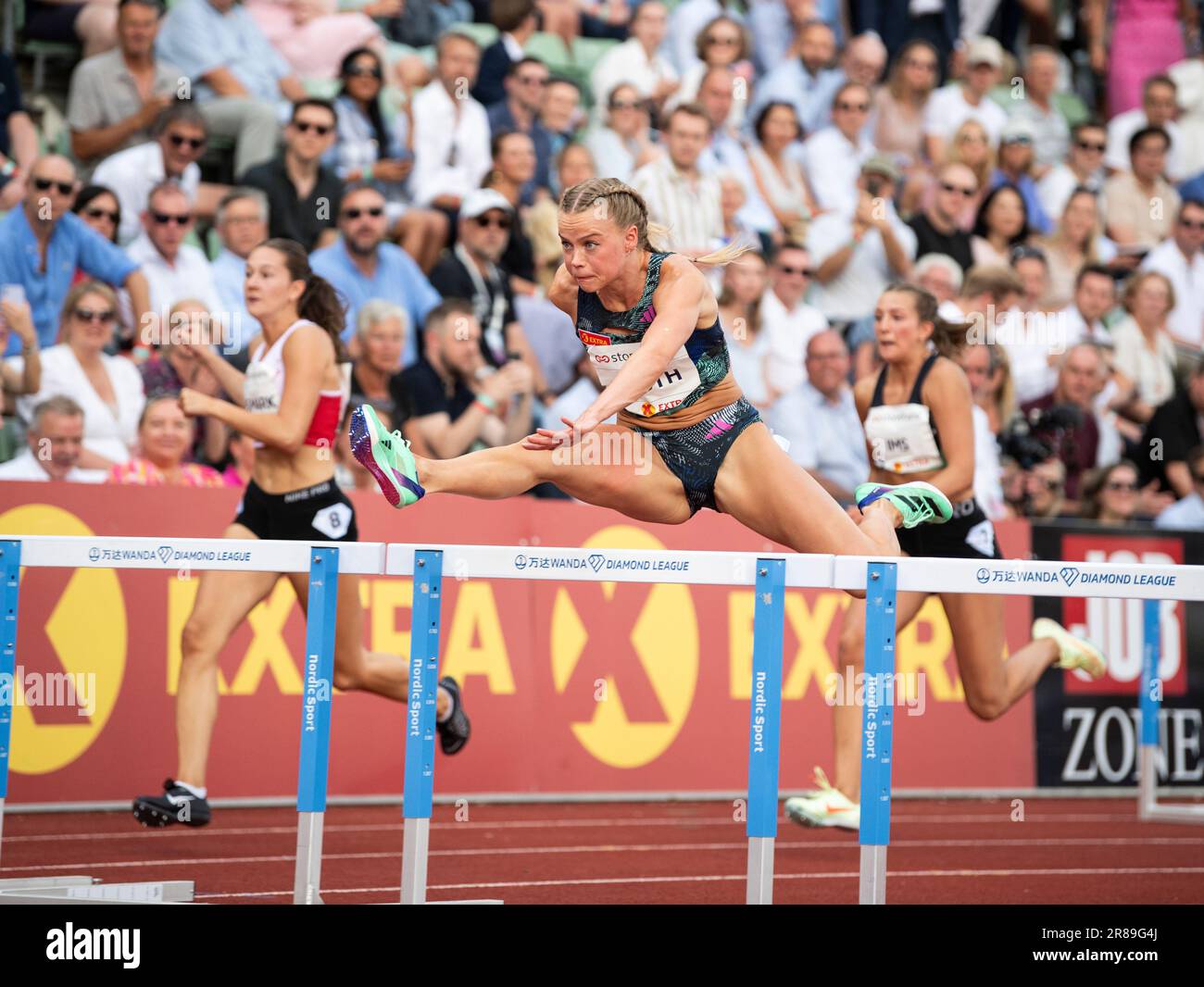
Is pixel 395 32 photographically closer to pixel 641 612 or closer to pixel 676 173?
pixel 676 173

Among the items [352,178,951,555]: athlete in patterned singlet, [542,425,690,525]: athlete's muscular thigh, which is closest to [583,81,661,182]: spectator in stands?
[352,178,951,555]: athlete in patterned singlet

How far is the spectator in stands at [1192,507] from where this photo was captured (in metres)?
12.0

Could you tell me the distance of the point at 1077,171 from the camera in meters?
14.3

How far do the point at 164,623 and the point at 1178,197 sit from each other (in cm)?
997

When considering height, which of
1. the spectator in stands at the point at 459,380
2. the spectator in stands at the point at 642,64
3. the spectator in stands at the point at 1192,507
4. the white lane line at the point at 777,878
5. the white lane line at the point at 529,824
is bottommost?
the white lane line at the point at 777,878

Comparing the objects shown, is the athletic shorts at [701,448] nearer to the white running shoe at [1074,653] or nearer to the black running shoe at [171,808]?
the black running shoe at [171,808]

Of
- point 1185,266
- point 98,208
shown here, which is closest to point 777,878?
point 98,208

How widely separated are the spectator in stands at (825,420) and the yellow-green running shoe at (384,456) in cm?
571

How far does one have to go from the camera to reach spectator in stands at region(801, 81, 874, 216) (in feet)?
42.0

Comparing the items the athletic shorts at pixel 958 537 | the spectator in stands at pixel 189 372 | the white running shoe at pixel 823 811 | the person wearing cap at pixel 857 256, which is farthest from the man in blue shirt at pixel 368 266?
the white running shoe at pixel 823 811

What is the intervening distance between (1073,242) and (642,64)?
12.7 feet

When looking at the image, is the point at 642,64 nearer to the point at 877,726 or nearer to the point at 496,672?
the point at 496,672

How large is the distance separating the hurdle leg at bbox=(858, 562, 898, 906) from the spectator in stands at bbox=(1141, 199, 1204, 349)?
9.52 meters

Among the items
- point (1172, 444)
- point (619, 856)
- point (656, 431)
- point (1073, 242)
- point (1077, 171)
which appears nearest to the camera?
point (656, 431)
